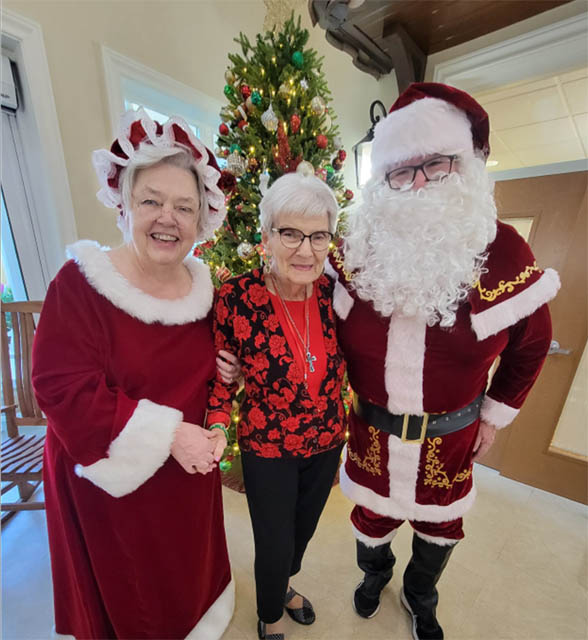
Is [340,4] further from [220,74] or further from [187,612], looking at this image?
[187,612]

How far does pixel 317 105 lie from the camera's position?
1.71 meters

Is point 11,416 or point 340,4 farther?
point 11,416

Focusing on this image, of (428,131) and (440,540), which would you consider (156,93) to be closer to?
(428,131)

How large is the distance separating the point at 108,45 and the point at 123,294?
1.97 meters

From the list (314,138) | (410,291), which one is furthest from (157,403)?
(314,138)

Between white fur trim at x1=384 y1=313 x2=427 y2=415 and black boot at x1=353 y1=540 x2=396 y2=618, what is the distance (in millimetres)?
716

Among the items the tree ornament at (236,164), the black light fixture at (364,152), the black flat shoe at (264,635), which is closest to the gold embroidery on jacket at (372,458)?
the black flat shoe at (264,635)

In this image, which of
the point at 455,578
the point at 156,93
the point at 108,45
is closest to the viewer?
the point at 455,578

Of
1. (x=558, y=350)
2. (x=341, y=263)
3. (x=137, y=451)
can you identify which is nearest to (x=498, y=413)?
(x=341, y=263)

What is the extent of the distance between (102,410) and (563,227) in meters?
2.57

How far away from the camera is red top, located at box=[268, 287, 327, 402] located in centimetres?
95

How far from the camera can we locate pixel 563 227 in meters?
1.89

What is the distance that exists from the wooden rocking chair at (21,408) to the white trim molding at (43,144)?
32 cm

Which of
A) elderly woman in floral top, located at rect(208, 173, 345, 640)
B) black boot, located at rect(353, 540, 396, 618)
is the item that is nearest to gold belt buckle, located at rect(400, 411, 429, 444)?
elderly woman in floral top, located at rect(208, 173, 345, 640)
